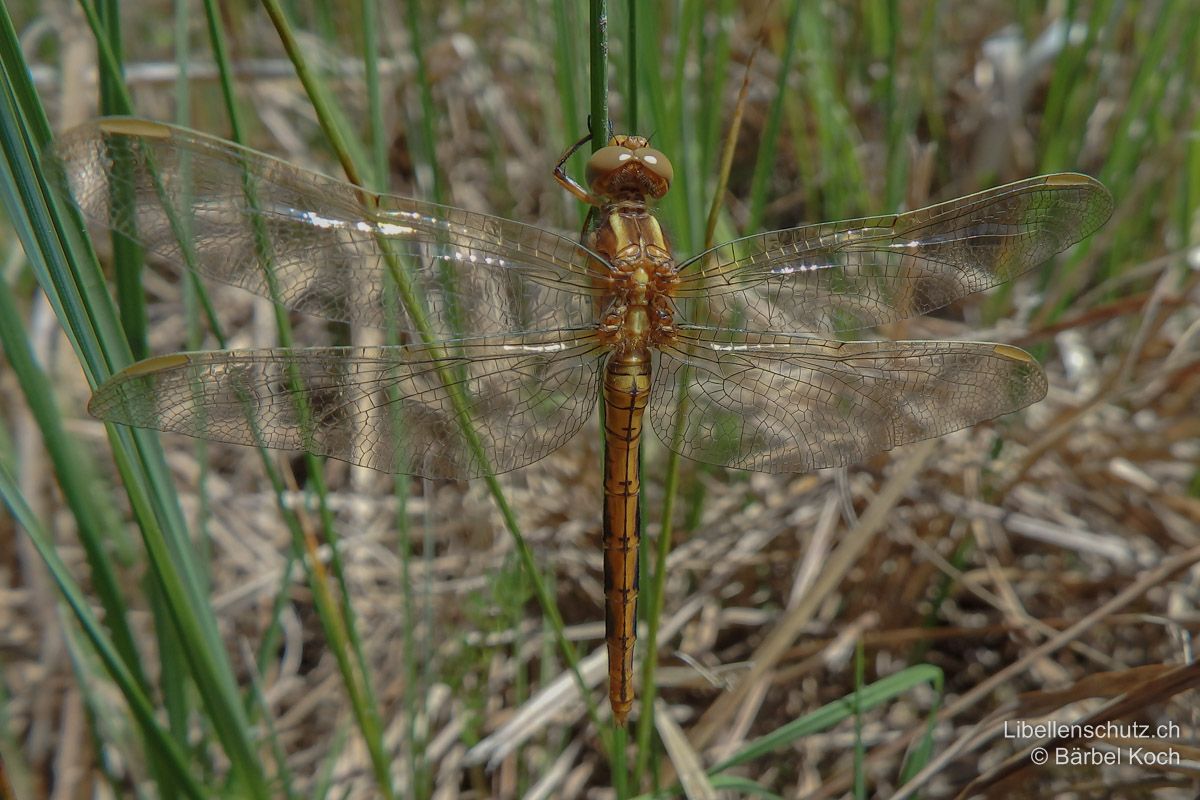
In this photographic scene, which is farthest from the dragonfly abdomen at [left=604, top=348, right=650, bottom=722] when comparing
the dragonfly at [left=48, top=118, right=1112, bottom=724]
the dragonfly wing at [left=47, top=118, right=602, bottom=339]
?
the dragonfly wing at [left=47, top=118, right=602, bottom=339]

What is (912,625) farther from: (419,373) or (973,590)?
(419,373)

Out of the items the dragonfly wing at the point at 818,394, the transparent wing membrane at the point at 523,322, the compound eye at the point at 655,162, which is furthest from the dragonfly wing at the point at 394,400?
the compound eye at the point at 655,162

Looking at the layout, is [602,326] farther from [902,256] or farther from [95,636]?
[95,636]

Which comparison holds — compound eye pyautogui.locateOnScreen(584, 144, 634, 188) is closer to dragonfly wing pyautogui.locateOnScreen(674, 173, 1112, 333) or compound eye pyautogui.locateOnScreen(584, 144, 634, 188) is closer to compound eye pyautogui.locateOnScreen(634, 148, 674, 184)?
compound eye pyautogui.locateOnScreen(634, 148, 674, 184)

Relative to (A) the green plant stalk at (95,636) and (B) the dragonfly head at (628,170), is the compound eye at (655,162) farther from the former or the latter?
(A) the green plant stalk at (95,636)

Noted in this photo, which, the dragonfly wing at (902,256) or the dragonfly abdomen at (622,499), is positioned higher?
the dragonfly wing at (902,256)

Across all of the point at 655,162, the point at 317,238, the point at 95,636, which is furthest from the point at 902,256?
the point at 95,636

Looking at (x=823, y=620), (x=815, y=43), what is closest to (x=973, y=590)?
(x=823, y=620)
